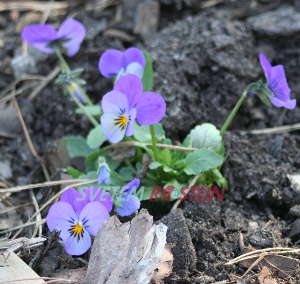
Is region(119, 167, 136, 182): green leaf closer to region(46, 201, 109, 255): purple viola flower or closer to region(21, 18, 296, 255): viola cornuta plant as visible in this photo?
region(21, 18, 296, 255): viola cornuta plant

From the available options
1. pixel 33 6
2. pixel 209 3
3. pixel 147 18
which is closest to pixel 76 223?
pixel 147 18

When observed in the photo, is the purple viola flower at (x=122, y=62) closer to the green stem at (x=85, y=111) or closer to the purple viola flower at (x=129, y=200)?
the green stem at (x=85, y=111)

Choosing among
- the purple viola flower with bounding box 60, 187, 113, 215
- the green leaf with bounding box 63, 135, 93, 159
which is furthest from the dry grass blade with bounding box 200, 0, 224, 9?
the purple viola flower with bounding box 60, 187, 113, 215

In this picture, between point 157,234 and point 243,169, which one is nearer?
point 157,234

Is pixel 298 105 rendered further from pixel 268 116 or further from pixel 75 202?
pixel 75 202

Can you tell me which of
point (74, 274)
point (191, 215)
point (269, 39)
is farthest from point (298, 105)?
point (74, 274)
